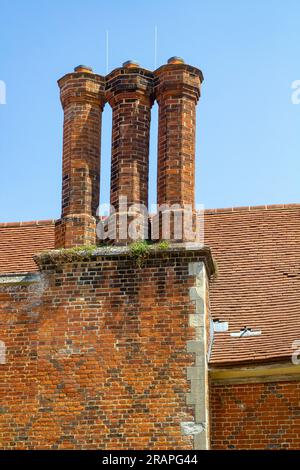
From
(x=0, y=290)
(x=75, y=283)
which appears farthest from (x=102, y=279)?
(x=0, y=290)

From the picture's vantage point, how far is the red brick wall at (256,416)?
14688 millimetres

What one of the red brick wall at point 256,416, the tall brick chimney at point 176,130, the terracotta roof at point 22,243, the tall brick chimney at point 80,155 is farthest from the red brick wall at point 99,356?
the terracotta roof at point 22,243

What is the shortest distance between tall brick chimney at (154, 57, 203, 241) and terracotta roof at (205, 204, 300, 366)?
1.64 m

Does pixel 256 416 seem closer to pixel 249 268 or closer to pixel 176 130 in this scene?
pixel 249 268

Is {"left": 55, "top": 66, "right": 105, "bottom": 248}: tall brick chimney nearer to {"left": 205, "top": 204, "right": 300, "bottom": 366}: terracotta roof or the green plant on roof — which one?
the green plant on roof

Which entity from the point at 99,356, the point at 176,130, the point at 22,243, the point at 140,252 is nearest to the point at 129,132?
the point at 176,130

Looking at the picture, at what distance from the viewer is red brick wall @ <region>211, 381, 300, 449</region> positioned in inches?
578

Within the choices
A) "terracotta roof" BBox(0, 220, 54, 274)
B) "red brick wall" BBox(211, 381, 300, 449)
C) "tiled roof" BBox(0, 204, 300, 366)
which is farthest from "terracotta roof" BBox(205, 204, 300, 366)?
"terracotta roof" BBox(0, 220, 54, 274)

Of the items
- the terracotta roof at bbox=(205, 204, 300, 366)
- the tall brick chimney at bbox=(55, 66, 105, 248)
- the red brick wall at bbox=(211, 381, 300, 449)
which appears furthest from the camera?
the tall brick chimney at bbox=(55, 66, 105, 248)

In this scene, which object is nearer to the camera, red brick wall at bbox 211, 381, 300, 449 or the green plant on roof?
red brick wall at bbox 211, 381, 300, 449

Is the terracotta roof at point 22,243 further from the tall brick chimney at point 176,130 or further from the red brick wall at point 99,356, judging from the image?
the tall brick chimney at point 176,130

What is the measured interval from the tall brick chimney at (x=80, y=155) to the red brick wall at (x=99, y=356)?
0.62 metres

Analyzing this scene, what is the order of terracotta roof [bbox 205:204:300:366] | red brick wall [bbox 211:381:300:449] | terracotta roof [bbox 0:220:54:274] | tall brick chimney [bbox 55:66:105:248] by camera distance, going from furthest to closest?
terracotta roof [bbox 0:220:54:274]
tall brick chimney [bbox 55:66:105:248]
terracotta roof [bbox 205:204:300:366]
red brick wall [bbox 211:381:300:449]

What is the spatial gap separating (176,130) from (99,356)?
11.1 ft
